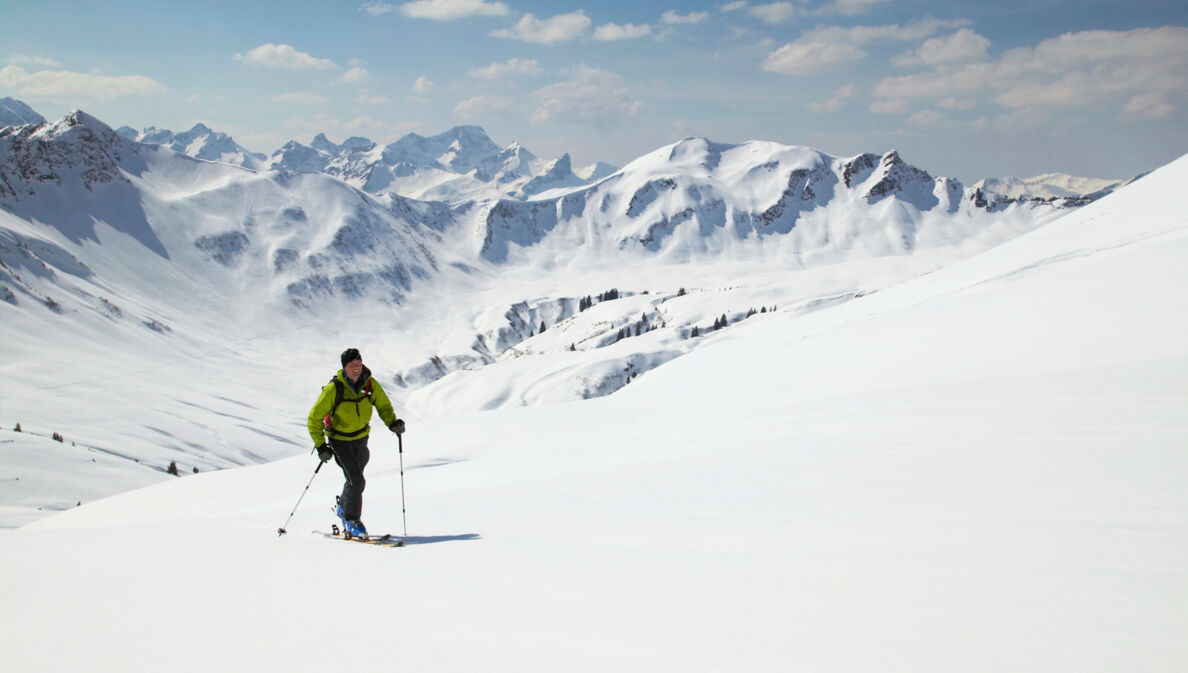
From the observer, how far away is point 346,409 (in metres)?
10.1

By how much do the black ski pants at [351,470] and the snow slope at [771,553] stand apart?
76 centimetres

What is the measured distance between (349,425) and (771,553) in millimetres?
6855

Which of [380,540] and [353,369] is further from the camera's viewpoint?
[353,369]

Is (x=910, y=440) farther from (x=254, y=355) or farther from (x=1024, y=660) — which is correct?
(x=254, y=355)

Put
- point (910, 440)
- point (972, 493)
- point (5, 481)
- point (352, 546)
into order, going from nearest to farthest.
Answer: point (972, 493) → point (352, 546) → point (910, 440) → point (5, 481)

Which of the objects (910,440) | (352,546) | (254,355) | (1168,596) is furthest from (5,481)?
(254,355)

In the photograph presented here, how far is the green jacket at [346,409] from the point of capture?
995cm

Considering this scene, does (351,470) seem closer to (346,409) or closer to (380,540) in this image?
(346,409)

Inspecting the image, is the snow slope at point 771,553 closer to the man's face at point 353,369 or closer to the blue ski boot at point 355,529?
the blue ski boot at point 355,529

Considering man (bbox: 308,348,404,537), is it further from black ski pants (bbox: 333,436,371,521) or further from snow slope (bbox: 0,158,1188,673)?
snow slope (bbox: 0,158,1188,673)

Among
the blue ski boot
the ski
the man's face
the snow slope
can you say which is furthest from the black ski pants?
the man's face

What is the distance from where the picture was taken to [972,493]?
7.99 meters

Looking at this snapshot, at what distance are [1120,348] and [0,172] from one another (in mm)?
268685

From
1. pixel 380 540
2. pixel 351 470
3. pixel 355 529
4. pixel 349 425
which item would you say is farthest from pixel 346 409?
pixel 380 540
